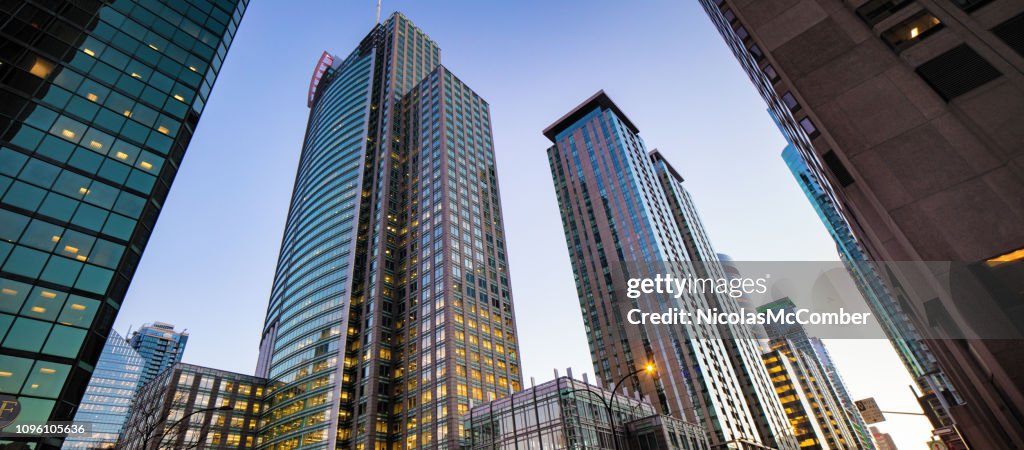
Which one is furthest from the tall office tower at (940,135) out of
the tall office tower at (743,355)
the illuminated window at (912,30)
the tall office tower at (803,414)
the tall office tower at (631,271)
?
the tall office tower at (803,414)

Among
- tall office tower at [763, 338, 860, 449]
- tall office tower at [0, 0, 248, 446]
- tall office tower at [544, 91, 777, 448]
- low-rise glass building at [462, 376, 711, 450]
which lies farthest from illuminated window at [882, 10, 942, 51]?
tall office tower at [763, 338, 860, 449]

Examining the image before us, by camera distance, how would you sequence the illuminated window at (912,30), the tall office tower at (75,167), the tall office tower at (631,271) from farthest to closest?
the tall office tower at (631,271)
the tall office tower at (75,167)
the illuminated window at (912,30)

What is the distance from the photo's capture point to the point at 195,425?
95375mm

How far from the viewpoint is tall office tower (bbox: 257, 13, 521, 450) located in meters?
88.5

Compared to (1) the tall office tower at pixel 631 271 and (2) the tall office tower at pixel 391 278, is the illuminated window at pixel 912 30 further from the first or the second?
(1) the tall office tower at pixel 631 271

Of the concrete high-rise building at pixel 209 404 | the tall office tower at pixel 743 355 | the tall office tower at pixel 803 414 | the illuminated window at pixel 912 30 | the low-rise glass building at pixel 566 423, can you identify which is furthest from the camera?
the tall office tower at pixel 803 414

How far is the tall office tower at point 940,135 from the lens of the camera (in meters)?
21.3

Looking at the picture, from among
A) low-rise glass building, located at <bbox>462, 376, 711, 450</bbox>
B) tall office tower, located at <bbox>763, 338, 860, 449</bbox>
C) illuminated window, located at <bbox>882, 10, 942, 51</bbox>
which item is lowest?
low-rise glass building, located at <bbox>462, 376, 711, 450</bbox>

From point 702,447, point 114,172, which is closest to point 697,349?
point 702,447

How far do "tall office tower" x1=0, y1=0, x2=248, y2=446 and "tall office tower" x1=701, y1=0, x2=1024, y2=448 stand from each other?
4822cm

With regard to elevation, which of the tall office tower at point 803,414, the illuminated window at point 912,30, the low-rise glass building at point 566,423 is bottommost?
the low-rise glass building at point 566,423

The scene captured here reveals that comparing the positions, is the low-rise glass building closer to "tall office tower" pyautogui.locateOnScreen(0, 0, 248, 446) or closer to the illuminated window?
the illuminated window

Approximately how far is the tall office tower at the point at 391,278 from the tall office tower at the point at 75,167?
57.4 metres

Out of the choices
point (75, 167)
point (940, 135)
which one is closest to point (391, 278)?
point (75, 167)
